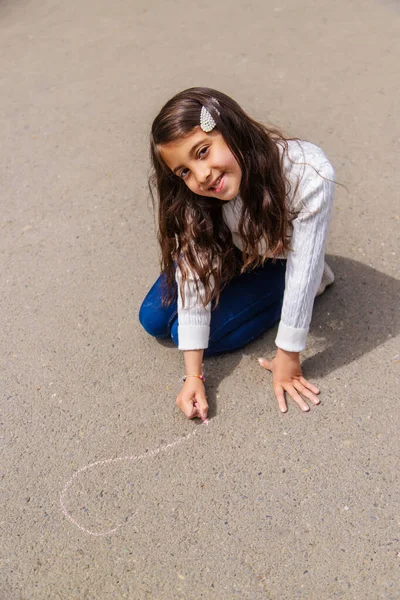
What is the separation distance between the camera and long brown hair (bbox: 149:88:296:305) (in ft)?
6.53

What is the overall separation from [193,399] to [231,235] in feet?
1.79

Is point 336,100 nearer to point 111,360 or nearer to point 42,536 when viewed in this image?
point 111,360

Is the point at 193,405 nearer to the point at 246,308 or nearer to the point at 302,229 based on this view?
the point at 246,308

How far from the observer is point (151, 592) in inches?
73.6

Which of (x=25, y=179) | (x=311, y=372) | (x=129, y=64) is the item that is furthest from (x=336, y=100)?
(x=311, y=372)

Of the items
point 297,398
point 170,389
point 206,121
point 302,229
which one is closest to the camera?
point 206,121

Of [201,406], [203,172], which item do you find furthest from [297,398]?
[203,172]

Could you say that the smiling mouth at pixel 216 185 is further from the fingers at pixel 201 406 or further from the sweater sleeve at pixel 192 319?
the fingers at pixel 201 406

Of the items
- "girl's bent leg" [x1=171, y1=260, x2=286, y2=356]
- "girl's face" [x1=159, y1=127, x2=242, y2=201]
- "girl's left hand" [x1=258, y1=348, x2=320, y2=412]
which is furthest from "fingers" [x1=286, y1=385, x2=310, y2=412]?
"girl's face" [x1=159, y1=127, x2=242, y2=201]

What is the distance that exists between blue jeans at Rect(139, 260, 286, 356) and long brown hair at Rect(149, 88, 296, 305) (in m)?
0.06

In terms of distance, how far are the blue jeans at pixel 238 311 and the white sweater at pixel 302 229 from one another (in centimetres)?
20

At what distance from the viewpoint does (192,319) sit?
2342 mm

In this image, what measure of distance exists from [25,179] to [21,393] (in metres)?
1.39

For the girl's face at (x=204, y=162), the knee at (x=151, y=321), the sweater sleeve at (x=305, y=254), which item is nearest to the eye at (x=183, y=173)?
the girl's face at (x=204, y=162)
